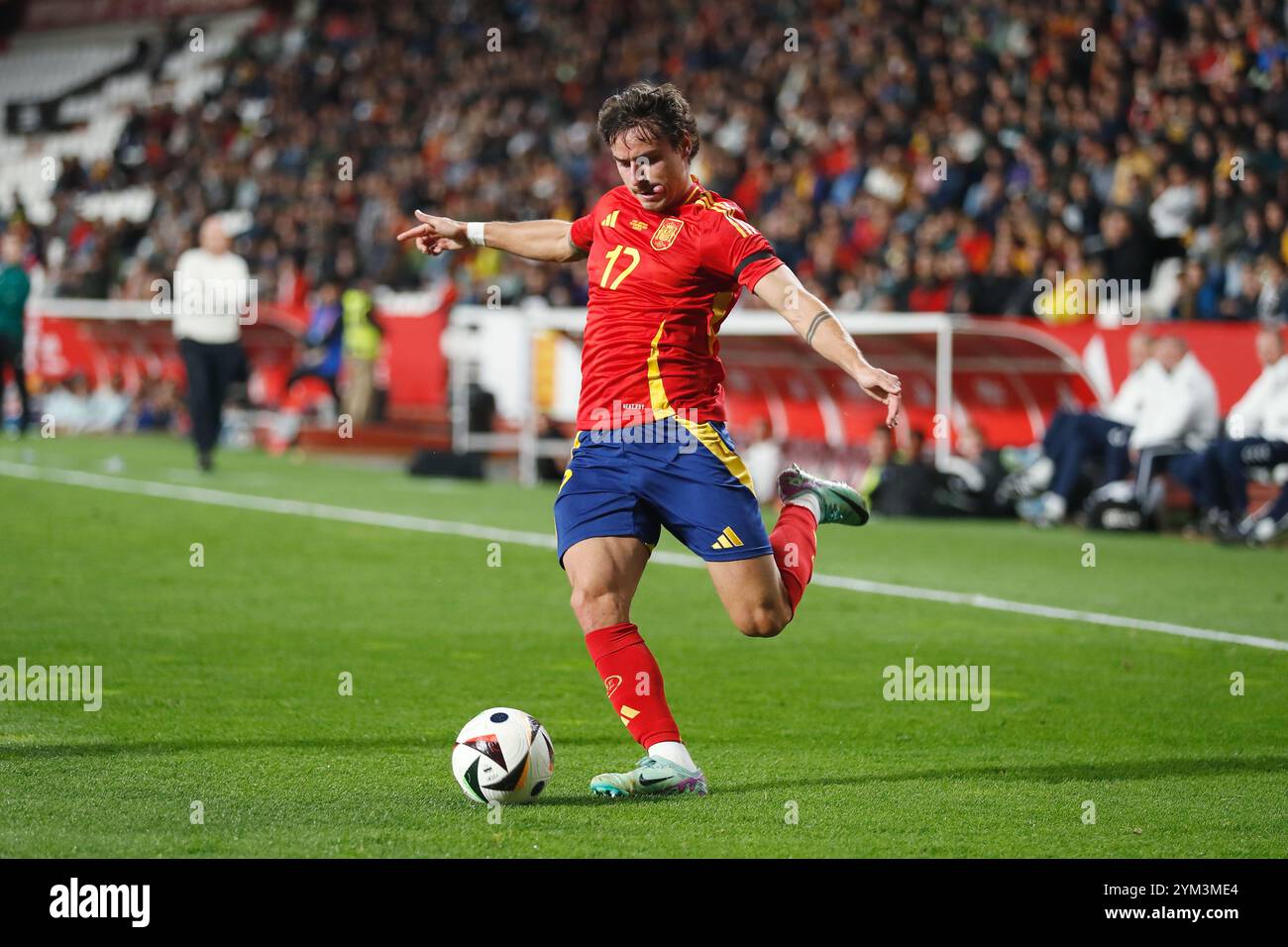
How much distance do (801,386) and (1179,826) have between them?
1526 centimetres

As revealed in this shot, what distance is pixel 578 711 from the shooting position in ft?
24.8

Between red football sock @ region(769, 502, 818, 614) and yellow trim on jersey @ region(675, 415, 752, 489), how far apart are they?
355 millimetres

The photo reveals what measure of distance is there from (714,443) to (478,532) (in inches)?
345

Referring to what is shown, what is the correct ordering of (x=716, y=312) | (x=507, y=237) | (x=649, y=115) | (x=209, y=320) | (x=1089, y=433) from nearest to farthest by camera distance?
(x=649, y=115), (x=716, y=312), (x=507, y=237), (x=1089, y=433), (x=209, y=320)

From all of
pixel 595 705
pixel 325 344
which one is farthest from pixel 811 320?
pixel 325 344

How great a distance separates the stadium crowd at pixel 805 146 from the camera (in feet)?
61.5

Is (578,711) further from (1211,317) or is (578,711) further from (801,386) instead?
(801,386)

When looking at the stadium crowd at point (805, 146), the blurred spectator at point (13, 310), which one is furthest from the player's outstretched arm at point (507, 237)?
the blurred spectator at point (13, 310)

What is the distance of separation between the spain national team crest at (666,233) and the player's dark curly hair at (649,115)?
0.24m

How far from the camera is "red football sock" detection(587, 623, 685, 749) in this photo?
235 inches

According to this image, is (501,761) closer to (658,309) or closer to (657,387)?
(657,387)

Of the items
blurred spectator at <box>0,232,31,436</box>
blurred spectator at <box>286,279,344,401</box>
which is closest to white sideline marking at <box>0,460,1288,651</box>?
blurred spectator at <box>0,232,31,436</box>

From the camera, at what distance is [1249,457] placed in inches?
581

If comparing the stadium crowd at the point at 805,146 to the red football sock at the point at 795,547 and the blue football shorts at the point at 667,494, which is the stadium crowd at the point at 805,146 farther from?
the blue football shorts at the point at 667,494
